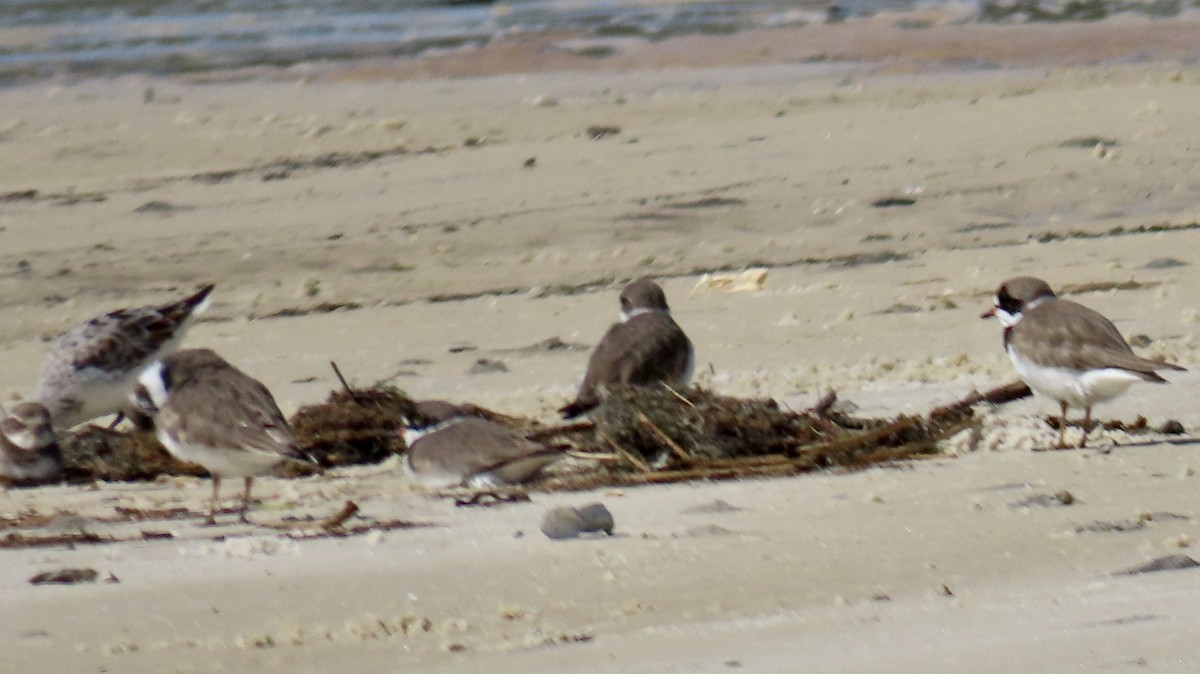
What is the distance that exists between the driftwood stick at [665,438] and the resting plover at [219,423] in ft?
3.34

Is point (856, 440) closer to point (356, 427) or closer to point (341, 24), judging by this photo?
point (356, 427)

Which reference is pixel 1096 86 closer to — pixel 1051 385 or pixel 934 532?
pixel 1051 385

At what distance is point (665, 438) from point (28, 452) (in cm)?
213

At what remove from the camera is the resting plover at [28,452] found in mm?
6703

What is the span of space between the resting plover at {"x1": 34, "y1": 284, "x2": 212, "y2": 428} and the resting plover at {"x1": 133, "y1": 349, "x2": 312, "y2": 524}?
4.47 feet

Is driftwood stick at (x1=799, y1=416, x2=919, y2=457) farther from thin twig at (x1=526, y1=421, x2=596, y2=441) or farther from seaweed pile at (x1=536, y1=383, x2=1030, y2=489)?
thin twig at (x1=526, y1=421, x2=596, y2=441)

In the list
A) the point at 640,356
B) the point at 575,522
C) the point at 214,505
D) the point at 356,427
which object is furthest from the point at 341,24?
the point at 575,522

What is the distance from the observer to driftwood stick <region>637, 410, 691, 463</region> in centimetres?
620

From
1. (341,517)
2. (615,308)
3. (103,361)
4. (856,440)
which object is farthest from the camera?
(615,308)

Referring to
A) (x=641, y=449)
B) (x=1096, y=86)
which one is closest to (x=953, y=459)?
(x=641, y=449)

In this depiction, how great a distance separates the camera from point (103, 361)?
8.17 meters

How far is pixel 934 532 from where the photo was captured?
5164 millimetres

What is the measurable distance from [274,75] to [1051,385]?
1281 cm

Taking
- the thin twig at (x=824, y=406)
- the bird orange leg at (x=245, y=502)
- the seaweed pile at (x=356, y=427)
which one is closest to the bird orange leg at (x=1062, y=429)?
the thin twig at (x=824, y=406)
